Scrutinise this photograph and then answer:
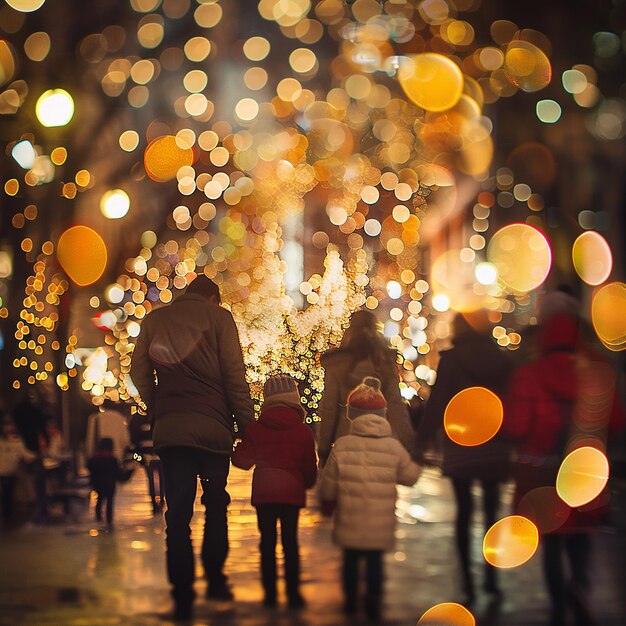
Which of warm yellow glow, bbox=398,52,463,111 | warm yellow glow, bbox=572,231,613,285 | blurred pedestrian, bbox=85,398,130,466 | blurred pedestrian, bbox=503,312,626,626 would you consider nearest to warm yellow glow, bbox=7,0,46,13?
blurred pedestrian, bbox=85,398,130,466

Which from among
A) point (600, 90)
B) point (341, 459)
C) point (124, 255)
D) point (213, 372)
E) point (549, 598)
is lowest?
point (549, 598)

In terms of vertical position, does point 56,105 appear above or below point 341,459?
above

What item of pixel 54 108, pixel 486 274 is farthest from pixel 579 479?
pixel 486 274

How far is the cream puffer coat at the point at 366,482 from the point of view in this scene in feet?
24.6

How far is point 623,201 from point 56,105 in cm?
1692

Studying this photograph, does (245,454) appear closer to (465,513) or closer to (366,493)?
(366,493)

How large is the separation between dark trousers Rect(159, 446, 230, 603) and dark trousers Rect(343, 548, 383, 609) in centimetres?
81

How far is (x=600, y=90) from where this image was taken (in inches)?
765

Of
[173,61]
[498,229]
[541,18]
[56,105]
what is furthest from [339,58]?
[498,229]

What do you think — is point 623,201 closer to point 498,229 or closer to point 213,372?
point 498,229

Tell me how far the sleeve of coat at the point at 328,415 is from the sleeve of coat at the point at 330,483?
51.2 inches

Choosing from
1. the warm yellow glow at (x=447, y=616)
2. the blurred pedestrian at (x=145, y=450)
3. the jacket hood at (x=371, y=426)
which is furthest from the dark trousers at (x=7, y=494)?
the warm yellow glow at (x=447, y=616)

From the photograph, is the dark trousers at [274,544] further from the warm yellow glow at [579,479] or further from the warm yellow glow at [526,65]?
the warm yellow glow at [526,65]

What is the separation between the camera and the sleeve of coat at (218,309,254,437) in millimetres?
7875
